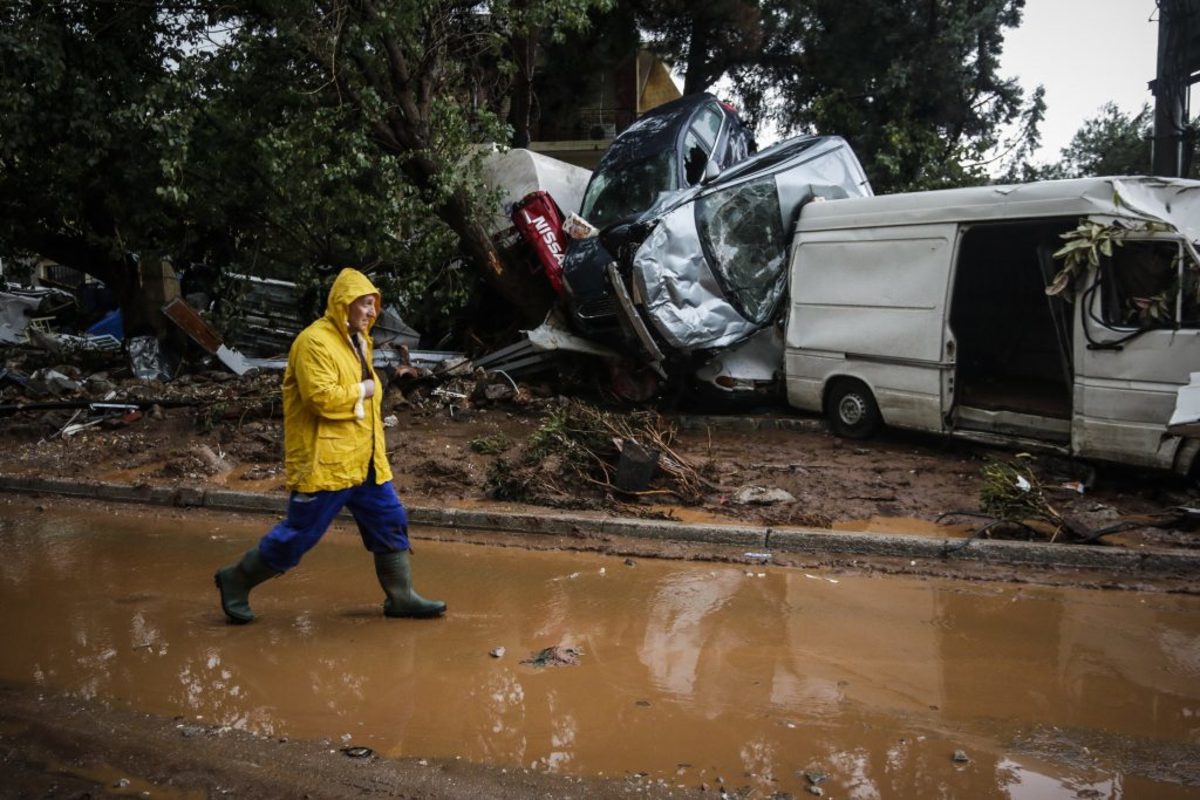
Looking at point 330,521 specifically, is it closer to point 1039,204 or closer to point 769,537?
point 769,537

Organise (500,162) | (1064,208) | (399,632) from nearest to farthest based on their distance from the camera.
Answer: (399,632)
(1064,208)
(500,162)

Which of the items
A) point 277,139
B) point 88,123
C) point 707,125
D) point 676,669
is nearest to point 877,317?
point 707,125

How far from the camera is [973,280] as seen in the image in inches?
360

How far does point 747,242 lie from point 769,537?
407cm

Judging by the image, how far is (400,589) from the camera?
499 cm

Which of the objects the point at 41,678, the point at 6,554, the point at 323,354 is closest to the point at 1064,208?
the point at 323,354

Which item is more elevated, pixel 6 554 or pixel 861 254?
pixel 861 254

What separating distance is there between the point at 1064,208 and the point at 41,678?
23.6ft

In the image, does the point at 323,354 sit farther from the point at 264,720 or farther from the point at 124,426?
the point at 124,426

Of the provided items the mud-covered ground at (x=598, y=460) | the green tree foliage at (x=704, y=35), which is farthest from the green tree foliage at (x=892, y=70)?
the mud-covered ground at (x=598, y=460)

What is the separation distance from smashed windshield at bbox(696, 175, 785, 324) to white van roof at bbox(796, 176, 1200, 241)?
0.73m

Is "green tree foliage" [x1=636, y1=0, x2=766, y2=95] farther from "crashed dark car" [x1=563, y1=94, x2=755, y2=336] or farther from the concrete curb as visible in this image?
the concrete curb

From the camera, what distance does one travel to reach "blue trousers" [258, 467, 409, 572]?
4602 millimetres

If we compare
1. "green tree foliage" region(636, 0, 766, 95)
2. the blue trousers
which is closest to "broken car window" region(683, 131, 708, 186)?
the blue trousers
